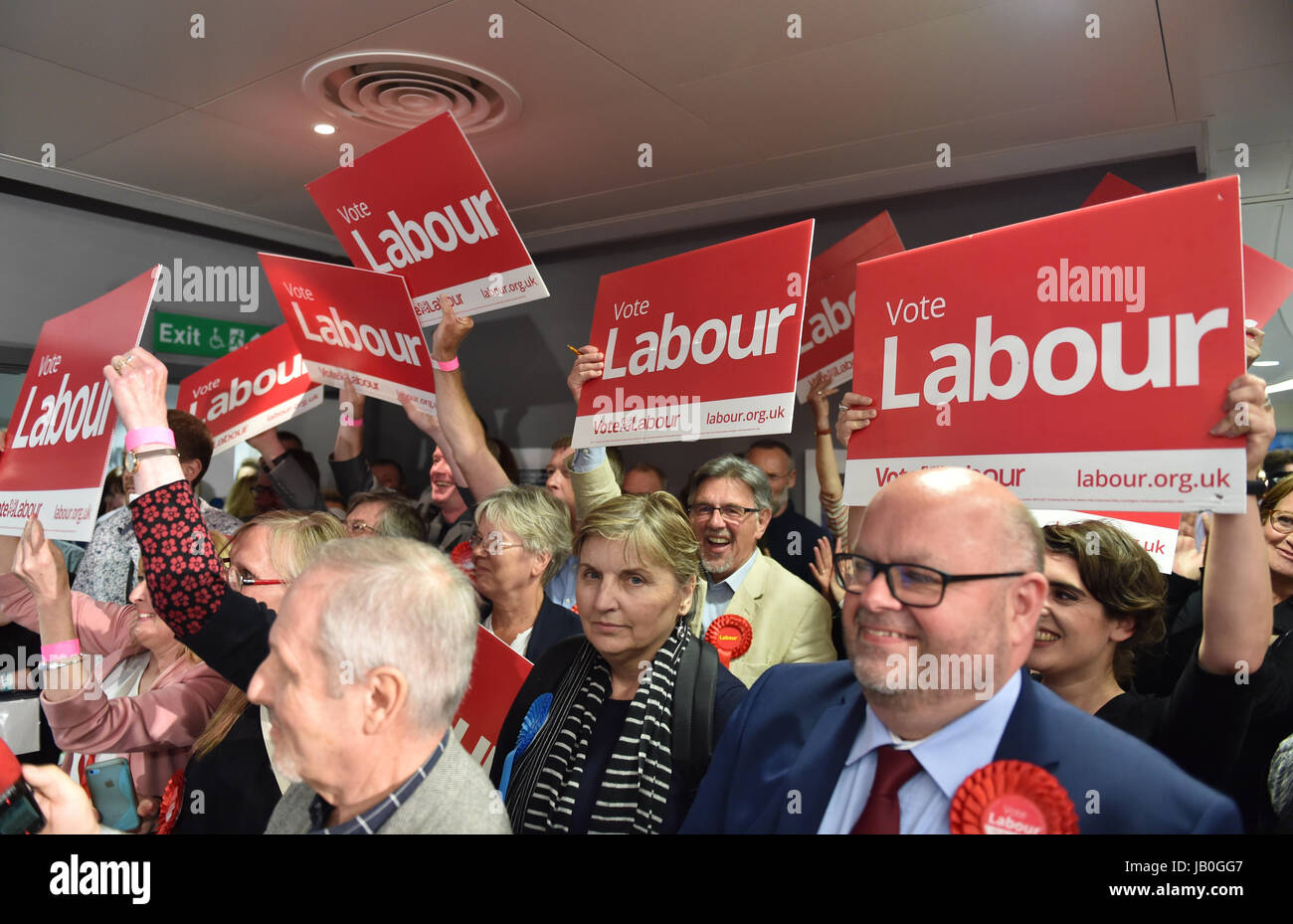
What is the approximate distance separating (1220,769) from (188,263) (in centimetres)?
619

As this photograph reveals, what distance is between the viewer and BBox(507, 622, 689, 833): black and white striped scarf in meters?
1.69

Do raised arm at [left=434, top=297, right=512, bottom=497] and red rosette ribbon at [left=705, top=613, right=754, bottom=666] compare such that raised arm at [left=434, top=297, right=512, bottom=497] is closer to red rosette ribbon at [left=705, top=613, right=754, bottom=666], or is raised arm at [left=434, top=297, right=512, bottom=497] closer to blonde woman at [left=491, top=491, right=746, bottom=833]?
red rosette ribbon at [left=705, top=613, right=754, bottom=666]

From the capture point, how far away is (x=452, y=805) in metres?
1.21

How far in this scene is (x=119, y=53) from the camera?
12.2ft

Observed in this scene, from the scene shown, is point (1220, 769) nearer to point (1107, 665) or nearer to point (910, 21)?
point (1107, 665)

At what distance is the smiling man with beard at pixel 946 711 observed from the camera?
3.77 ft

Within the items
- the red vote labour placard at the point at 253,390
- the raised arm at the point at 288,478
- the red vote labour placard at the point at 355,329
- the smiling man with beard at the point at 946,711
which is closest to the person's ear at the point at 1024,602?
the smiling man with beard at the point at 946,711

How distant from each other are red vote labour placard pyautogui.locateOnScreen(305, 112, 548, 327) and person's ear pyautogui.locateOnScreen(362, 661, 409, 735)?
1.61 meters

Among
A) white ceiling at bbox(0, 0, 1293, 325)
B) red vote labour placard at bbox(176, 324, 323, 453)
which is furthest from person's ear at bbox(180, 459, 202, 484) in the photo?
white ceiling at bbox(0, 0, 1293, 325)

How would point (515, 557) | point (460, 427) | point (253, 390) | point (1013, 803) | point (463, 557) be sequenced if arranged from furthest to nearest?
point (253, 390)
point (463, 557)
point (460, 427)
point (515, 557)
point (1013, 803)

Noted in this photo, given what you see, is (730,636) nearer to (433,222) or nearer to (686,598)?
(686,598)

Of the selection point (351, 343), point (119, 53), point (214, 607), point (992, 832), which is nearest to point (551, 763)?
point (214, 607)

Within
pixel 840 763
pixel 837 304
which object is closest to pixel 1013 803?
pixel 840 763

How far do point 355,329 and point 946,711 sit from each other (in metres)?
2.41
